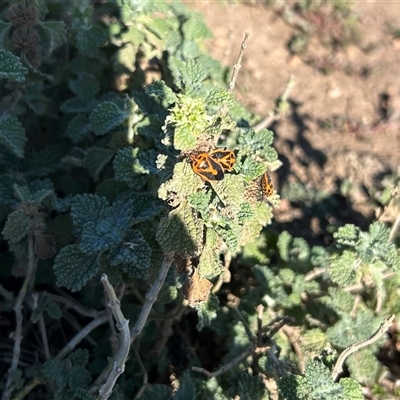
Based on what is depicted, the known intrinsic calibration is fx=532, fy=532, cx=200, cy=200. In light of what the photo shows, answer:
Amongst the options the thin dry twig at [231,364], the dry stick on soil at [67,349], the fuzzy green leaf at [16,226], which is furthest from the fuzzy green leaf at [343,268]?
the fuzzy green leaf at [16,226]

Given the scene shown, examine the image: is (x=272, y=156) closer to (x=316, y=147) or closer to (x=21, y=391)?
(x=21, y=391)

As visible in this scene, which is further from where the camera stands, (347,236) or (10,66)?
(347,236)

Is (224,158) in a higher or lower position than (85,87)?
higher

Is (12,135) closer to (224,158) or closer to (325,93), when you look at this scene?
(224,158)

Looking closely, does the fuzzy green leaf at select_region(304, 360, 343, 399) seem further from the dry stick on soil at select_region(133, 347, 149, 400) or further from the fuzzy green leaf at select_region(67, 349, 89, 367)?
the fuzzy green leaf at select_region(67, 349, 89, 367)

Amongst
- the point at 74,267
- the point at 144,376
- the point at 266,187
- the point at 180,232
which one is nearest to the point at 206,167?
the point at 180,232

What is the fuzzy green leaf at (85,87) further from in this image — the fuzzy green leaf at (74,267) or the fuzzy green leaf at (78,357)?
the fuzzy green leaf at (78,357)
